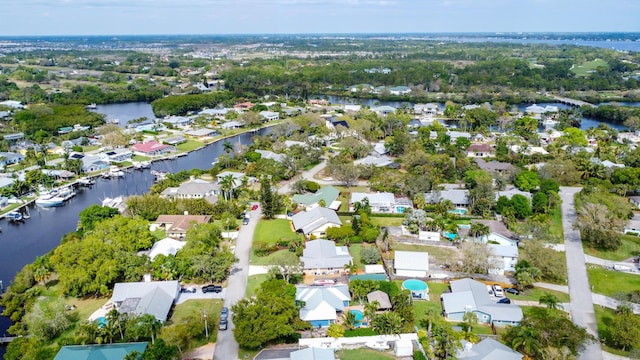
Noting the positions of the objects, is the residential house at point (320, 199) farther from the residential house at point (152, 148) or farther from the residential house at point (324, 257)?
the residential house at point (152, 148)

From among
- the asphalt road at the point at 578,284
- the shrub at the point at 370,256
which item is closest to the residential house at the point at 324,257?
the shrub at the point at 370,256

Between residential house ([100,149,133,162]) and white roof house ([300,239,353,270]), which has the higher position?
residential house ([100,149,133,162])

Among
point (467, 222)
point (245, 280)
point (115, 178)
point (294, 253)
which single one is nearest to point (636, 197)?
point (467, 222)

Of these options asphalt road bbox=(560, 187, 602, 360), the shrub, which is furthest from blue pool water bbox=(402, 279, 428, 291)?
asphalt road bbox=(560, 187, 602, 360)

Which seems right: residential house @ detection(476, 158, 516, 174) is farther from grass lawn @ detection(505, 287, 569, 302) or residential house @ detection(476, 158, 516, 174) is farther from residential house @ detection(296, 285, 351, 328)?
residential house @ detection(296, 285, 351, 328)

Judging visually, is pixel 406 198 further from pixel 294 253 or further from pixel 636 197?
pixel 636 197

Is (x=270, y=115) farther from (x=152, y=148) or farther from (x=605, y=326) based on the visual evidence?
(x=605, y=326)

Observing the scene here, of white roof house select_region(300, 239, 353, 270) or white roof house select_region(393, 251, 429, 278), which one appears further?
white roof house select_region(300, 239, 353, 270)
